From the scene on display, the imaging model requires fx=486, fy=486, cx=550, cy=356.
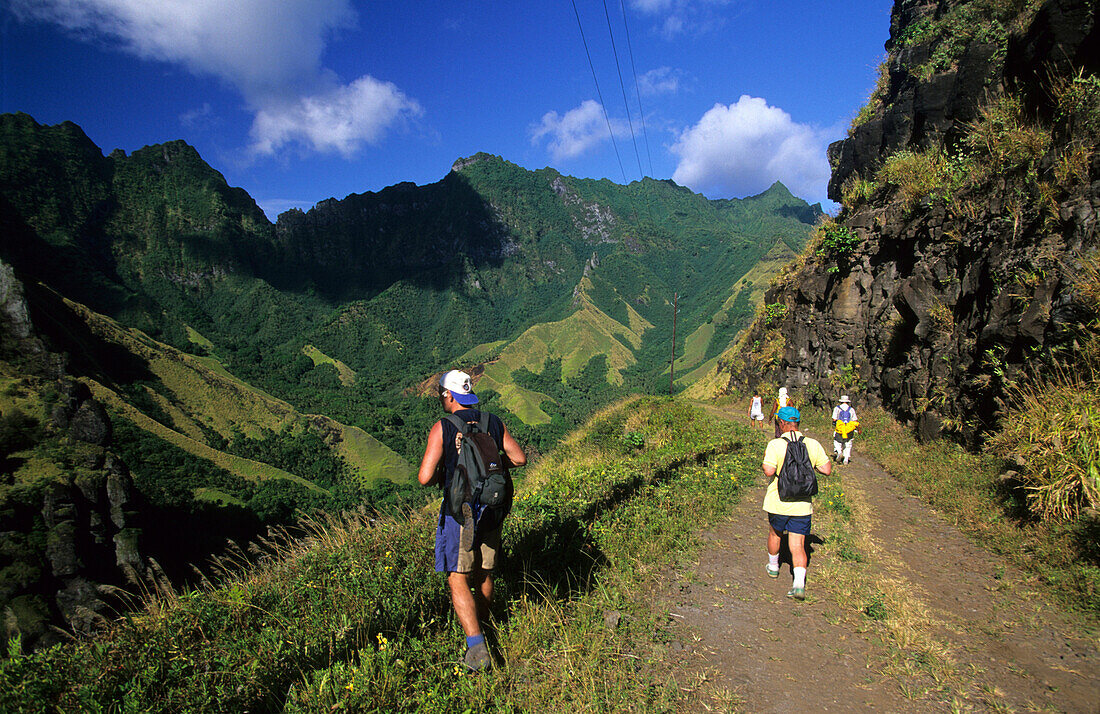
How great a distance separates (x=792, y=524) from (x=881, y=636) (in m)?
1.06

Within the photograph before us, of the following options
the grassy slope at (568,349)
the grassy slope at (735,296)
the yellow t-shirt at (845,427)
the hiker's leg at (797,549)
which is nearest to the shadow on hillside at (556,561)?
the hiker's leg at (797,549)

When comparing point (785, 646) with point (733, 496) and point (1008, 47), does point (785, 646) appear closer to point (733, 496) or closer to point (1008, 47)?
point (733, 496)

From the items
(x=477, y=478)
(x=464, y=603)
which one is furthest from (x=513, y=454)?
(x=464, y=603)

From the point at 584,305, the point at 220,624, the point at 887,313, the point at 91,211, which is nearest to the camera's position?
the point at 220,624

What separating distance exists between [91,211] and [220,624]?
230415 millimetres

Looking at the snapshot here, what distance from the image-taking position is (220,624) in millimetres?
3693

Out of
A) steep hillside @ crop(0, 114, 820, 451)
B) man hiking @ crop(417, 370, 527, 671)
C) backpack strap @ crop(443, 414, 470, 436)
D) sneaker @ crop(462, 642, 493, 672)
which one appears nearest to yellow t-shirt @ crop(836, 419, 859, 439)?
man hiking @ crop(417, 370, 527, 671)

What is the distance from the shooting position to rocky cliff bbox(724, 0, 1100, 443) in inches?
291

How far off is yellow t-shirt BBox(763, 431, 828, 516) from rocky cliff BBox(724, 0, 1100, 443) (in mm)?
4626

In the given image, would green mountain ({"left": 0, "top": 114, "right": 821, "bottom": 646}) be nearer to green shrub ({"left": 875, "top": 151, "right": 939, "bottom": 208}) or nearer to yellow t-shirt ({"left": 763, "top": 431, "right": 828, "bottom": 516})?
yellow t-shirt ({"left": 763, "top": 431, "right": 828, "bottom": 516})

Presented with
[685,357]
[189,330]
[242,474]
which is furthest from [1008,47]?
[189,330]

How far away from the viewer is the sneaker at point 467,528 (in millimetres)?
3184

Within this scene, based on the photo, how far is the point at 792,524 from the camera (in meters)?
4.66

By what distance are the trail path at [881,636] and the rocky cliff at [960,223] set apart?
13.1ft
